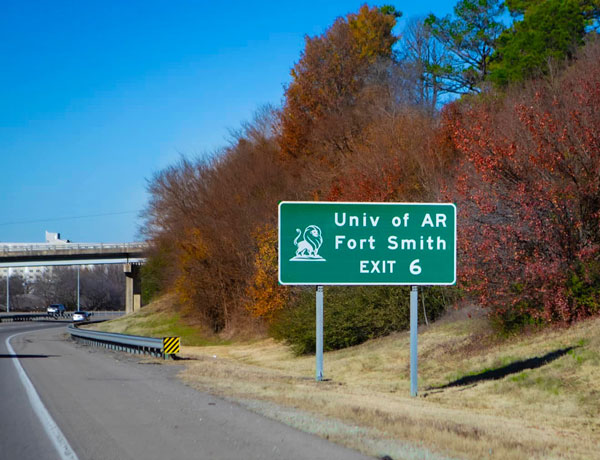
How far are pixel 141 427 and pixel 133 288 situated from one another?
75.4 metres

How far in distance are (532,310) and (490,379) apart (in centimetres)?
423

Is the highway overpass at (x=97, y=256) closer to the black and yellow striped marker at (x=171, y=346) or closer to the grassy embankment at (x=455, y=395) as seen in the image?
the black and yellow striped marker at (x=171, y=346)

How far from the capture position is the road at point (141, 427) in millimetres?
9109

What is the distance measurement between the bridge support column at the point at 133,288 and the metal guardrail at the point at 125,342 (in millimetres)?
37490

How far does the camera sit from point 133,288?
84625 mm

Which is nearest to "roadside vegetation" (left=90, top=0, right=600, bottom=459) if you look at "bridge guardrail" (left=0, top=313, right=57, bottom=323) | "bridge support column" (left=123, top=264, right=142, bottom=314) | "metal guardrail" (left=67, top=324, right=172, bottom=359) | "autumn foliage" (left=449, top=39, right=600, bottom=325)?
"autumn foliage" (left=449, top=39, right=600, bottom=325)

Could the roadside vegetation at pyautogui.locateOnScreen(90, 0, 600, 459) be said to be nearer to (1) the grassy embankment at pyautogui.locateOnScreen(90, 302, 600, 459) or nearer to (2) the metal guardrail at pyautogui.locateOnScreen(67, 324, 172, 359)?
(1) the grassy embankment at pyautogui.locateOnScreen(90, 302, 600, 459)

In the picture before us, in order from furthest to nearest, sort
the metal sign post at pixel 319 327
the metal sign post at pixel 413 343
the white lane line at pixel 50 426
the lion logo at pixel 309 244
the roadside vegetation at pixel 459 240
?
the metal sign post at pixel 319 327 < the lion logo at pixel 309 244 < the metal sign post at pixel 413 343 < the roadside vegetation at pixel 459 240 < the white lane line at pixel 50 426

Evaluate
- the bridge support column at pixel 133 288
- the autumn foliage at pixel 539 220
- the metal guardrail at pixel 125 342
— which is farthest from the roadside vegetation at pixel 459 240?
the bridge support column at pixel 133 288

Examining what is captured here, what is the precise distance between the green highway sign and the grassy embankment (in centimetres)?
277

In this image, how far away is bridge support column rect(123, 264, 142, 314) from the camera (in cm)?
8319

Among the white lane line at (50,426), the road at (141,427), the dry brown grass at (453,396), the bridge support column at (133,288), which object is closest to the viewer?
the road at (141,427)

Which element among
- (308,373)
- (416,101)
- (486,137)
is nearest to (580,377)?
(486,137)

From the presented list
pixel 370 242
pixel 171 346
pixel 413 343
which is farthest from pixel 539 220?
pixel 171 346
